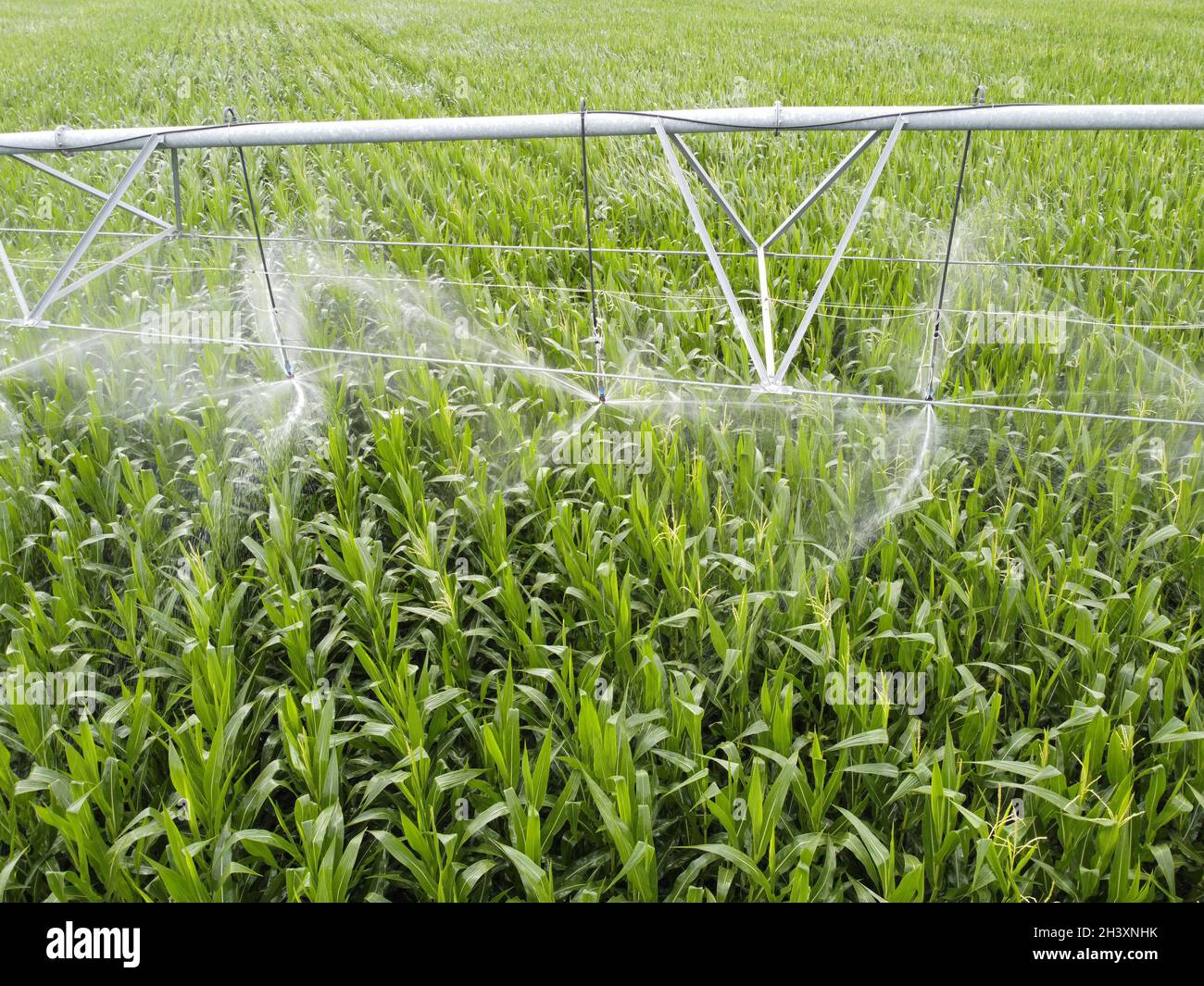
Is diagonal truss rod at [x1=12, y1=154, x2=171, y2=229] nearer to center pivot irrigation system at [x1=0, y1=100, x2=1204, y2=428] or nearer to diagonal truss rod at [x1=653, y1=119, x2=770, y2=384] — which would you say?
center pivot irrigation system at [x1=0, y1=100, x2=1204, y2=428]

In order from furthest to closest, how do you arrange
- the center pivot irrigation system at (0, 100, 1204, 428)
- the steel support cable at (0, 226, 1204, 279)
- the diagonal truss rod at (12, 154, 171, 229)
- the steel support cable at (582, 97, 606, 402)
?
the steel support cable at (0, 226, 1204, 279) < the diagonal truss rod at (12, 154, 171, 229) < the steel support cable at (582, 97, 606, 402) < the center pivot irrigation system at (0, 100, 1204, 428)

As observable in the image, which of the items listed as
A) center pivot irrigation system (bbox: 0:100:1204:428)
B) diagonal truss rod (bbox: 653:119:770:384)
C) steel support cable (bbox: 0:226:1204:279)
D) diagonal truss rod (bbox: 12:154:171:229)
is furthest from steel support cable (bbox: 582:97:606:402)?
diagonal truss rod (bbox: 12:154:171:229)

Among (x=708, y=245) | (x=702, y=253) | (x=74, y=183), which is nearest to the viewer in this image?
(x=708, y=245)

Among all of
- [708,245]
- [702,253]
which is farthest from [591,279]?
[702,253]

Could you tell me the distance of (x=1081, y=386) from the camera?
2490 mm

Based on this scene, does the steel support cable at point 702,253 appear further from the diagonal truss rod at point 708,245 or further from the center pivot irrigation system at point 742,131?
the diagonal truss rod at point 708,245

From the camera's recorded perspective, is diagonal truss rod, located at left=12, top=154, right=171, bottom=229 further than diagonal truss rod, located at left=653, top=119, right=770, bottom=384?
Yes

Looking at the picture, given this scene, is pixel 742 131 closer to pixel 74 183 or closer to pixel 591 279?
pixel 591 279

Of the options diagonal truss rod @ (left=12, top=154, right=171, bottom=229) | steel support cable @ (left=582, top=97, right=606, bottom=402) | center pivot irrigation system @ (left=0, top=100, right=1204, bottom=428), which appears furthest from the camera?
diagonal truss rod @ (left=12, top=154, right=171, bottom=229)

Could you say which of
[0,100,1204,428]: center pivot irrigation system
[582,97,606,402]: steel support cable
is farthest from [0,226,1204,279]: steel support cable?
[582,97,606,402]: steel support cable

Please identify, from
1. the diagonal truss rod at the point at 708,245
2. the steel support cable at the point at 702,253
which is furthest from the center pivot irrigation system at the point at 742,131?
the steel support cable at the point at 702,253

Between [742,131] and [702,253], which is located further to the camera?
[702,253]

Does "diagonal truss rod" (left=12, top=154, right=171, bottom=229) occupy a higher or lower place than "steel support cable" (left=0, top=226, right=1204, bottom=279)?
higher

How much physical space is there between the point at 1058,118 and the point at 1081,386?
1000 millimetres
